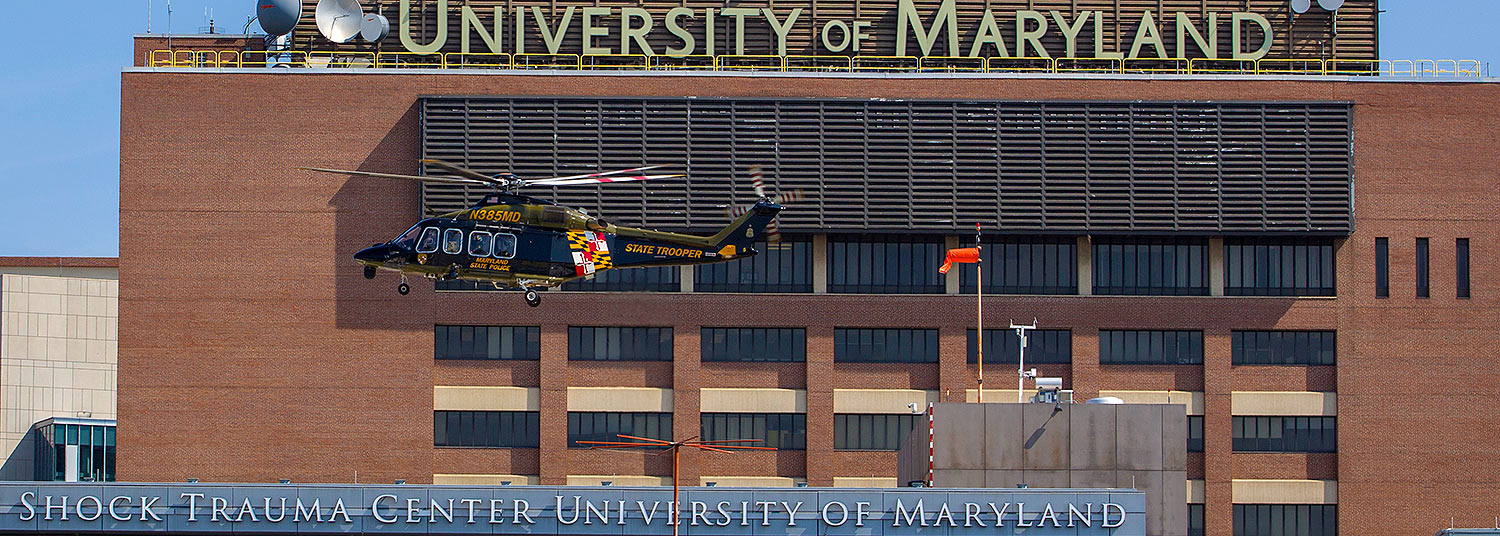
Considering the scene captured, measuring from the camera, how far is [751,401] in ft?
335

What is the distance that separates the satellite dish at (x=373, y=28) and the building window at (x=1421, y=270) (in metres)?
47.1

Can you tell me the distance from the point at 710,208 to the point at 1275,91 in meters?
25.7

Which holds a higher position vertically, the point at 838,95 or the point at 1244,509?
the point at 838,95

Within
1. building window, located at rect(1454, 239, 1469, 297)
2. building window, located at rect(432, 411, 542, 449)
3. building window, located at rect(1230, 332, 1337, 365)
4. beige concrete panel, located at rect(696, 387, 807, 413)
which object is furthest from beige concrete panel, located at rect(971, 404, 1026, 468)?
building window, located at rect(1454, 239, 1469, 297)

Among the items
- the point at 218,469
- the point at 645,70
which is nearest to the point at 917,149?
the point at 645,70

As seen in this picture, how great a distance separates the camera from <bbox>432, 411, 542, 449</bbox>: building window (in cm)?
10112

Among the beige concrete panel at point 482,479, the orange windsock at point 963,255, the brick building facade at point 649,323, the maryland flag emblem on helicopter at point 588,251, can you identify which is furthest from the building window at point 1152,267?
the maryland flag emblem on helicopter at point 588,251

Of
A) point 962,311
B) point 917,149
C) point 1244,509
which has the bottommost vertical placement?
point 1244,509

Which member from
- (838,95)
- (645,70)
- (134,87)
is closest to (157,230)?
(134,87)

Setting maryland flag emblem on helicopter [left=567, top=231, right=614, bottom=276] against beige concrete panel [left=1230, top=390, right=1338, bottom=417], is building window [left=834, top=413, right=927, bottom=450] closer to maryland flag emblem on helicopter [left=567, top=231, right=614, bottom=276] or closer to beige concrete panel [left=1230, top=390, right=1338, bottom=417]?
beige concrete panel [left=1230, top=390, right=1338, bottom=417]

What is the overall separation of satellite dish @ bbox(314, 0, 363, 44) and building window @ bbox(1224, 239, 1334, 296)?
40.4m

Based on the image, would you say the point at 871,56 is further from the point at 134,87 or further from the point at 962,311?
the point at 134,87

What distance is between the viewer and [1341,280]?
4045 inches

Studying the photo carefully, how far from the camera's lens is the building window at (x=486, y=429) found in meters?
101
